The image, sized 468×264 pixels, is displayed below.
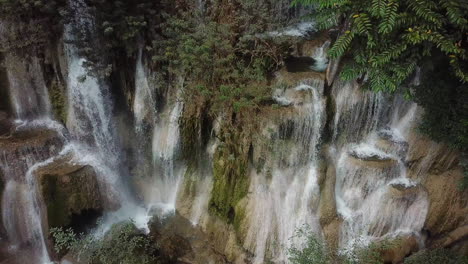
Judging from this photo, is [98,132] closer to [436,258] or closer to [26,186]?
[26,186]

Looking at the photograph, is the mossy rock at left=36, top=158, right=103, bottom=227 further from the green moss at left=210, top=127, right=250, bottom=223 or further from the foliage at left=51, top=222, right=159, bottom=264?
the green moss at left=210, top=127, right=250, bottom=223

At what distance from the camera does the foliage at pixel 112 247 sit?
8.16 metres

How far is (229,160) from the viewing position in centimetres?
877

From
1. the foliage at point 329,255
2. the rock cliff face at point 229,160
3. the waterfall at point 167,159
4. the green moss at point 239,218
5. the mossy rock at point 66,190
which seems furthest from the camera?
the waterfall at point 167,159

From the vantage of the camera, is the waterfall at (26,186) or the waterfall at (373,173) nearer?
the waterfall at (373,173)

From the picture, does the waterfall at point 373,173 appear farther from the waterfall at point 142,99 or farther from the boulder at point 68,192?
the boulder at point 68,192

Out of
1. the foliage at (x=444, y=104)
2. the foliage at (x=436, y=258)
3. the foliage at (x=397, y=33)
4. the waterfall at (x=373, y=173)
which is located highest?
the foliage at (x=397, y=33)

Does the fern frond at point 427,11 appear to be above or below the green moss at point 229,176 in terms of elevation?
above

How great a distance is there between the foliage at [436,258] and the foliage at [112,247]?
5840 mm

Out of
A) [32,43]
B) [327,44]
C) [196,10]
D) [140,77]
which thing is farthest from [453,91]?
[32,43]

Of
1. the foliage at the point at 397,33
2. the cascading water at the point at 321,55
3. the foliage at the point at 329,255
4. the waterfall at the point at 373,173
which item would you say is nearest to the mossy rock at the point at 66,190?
the foliage at the point at 329,255

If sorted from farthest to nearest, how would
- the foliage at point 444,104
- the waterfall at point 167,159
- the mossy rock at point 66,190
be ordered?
the waterfall at point 167,159, the mossy rock at point 66,190, the foliage at point 444,104

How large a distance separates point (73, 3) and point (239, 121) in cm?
483

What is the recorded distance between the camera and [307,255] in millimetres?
7012
